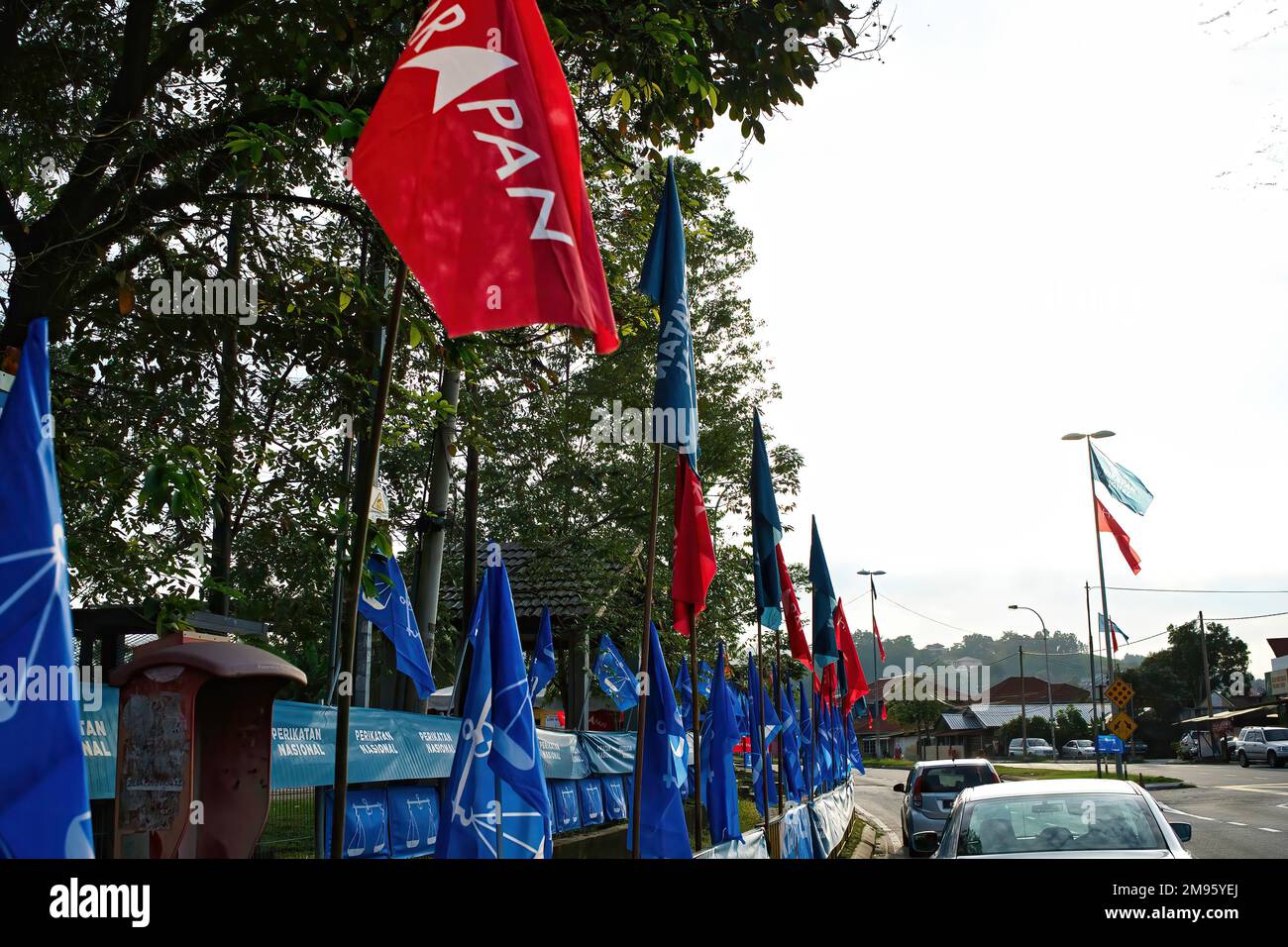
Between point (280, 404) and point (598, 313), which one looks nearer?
point (598, 313)

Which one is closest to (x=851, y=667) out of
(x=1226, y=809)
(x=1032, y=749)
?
(x=1226, y=809)

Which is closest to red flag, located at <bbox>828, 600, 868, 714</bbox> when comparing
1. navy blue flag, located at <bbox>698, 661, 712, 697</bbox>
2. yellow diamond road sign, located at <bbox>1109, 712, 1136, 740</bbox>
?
navy blue flag, located at <bbox>698, 661, 712, 697</bbox>

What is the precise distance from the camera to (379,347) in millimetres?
10625

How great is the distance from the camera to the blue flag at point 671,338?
29.0ft

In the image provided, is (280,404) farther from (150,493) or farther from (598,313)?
(598,313)

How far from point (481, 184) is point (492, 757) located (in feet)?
11.4

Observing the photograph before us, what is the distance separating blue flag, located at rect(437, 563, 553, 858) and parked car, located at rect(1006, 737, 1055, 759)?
80.6 metres

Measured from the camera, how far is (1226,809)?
2830cm

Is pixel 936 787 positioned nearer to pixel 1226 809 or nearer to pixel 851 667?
pixel 851 667

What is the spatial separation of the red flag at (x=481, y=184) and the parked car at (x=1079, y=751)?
85.5 meters

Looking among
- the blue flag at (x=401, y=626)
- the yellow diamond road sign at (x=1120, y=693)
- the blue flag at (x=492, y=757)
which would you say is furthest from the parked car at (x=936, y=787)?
the yellow diamond road sign at (x=1120, y=693)

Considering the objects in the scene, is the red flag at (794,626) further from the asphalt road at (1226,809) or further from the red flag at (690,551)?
the red flag at (690,551)

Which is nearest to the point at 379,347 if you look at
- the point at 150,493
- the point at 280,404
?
the point at 280,404
